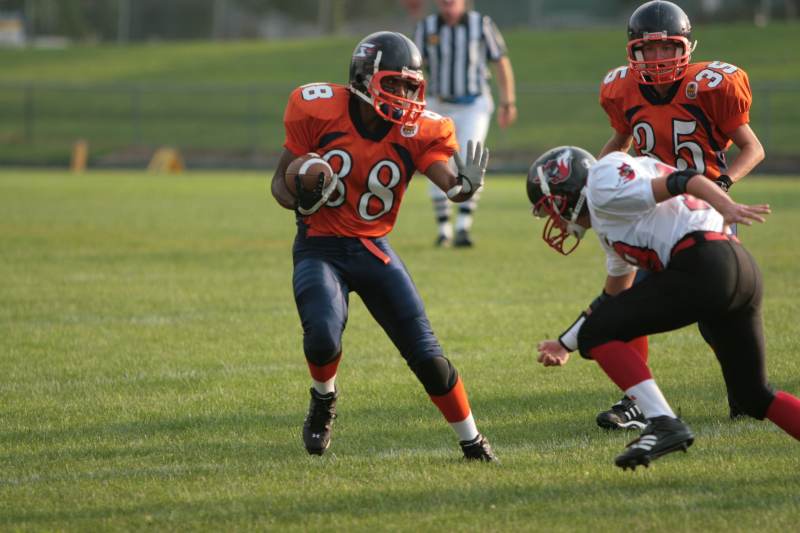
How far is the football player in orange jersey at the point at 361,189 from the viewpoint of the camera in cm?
452

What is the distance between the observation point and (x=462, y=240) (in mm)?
11086

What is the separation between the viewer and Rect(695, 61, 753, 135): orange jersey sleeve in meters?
5.05

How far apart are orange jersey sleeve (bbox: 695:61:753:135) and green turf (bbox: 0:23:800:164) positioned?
733 inches

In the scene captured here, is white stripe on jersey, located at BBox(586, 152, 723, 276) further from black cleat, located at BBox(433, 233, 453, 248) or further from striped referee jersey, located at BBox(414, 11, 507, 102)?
black cleat, located at BBox(433, 233, 453, 248)

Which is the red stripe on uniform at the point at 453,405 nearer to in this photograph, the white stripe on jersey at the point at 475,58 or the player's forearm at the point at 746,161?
the player's forearm at the point at 746,161

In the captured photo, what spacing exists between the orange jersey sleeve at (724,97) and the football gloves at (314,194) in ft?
5.45

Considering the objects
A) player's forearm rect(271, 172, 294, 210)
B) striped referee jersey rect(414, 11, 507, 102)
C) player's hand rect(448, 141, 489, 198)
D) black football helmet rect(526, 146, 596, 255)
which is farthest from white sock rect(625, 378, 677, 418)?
striped referee jersey rect(414, 11, 507, 102)

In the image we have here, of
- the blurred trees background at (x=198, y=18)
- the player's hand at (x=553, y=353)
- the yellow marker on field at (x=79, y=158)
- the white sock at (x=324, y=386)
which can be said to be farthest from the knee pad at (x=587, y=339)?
the blurred trees background at (x=198, y=18)

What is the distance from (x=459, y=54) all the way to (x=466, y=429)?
6935 mm

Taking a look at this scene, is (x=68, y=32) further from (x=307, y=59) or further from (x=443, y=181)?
(x=443, y=181)

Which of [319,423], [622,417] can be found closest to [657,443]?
[622,417]

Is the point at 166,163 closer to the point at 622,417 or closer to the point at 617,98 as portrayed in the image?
the point at 617,98

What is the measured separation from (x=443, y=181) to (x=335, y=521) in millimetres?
1536

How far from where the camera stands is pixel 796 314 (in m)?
7.31
